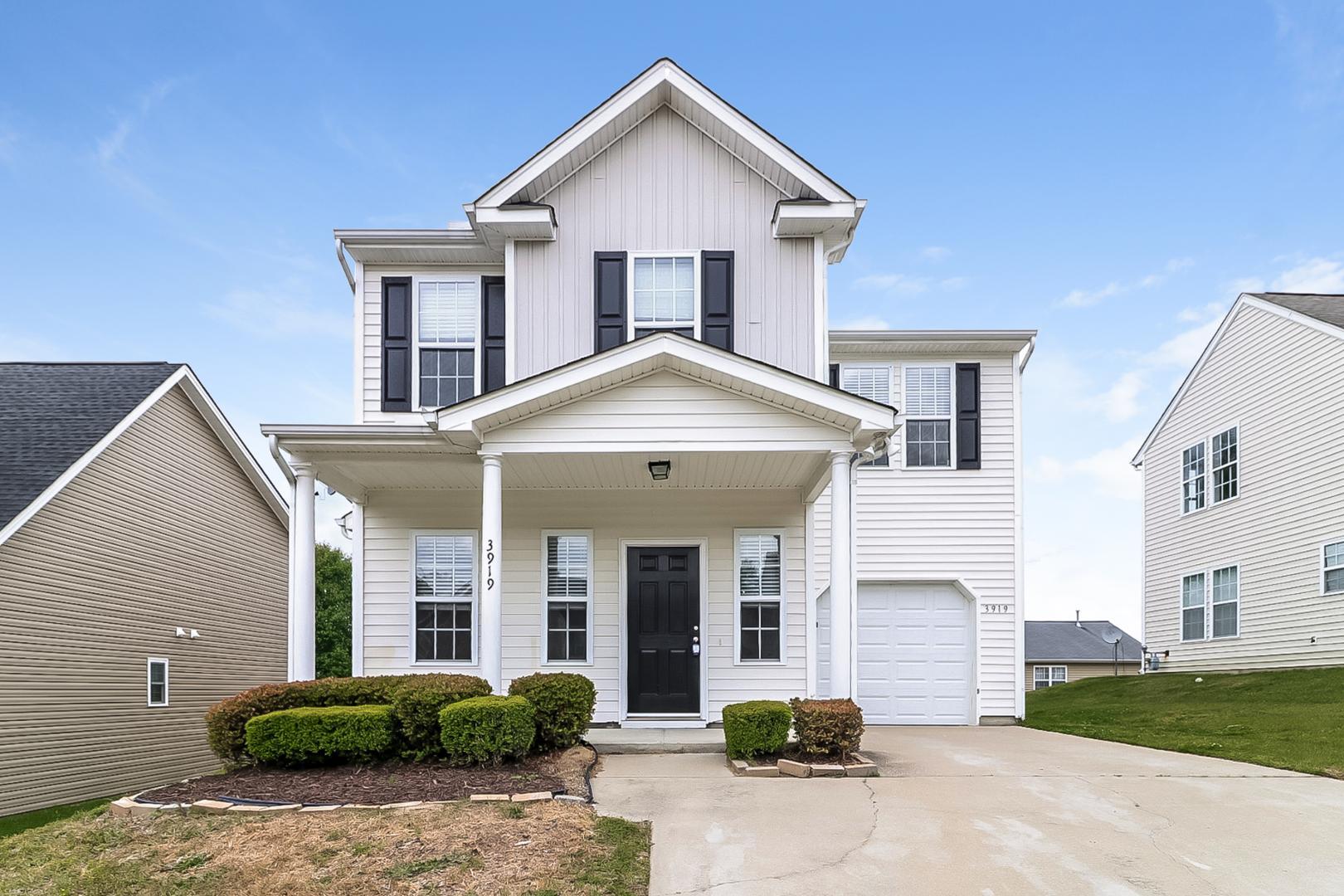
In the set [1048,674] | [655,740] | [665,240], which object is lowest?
[1048,674]

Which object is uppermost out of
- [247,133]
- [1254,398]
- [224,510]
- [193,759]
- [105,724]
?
[247,133]

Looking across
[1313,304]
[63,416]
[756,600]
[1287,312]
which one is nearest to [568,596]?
[756,600]

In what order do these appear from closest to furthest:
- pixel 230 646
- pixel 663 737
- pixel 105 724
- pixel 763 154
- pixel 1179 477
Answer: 1. pixel 663 737
2. pixel 763 154
3. pixel 105 724
4. pixel 230 646
5. pixel 1179 477

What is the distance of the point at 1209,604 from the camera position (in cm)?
2044

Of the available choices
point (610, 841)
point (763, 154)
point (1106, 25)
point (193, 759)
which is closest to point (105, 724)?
point (193, 759)

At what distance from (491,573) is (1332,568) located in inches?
578

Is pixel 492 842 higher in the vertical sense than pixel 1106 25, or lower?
lower

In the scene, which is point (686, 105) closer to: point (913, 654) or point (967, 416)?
point (967, 416)

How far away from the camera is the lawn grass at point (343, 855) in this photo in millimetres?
5617

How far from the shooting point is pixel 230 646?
1777 centimetres

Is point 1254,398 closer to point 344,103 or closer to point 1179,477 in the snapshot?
point 1179,477

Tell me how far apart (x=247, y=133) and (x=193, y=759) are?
35.3ft

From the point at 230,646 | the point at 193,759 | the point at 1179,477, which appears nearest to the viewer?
the point at 193,759

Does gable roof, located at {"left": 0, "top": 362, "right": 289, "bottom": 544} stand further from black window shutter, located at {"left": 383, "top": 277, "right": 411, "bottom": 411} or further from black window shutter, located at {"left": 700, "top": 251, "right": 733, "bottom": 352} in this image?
black window shutter, located at {"left": 700, "top": 251, "right": 733, "bottom": 352}
